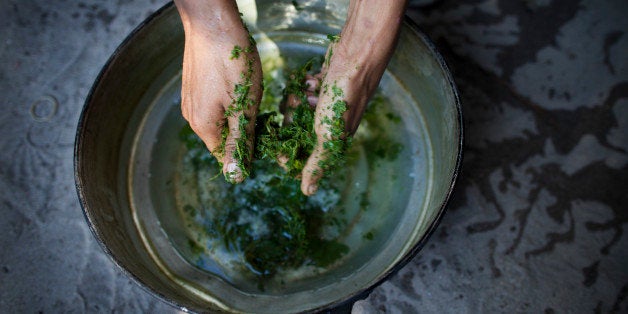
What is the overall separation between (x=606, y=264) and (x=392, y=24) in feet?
3.56

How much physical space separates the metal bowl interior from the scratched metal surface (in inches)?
10.0

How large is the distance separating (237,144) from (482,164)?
3.00 ft

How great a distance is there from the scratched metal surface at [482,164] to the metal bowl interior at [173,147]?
10.0 inches

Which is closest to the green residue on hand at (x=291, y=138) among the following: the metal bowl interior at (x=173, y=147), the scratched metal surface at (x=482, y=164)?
the metal bowl interior at (x=173, y=147)

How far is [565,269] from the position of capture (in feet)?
5.16

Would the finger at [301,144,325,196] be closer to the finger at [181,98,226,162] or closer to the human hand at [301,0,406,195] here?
the human hand at [301,0,406,195]

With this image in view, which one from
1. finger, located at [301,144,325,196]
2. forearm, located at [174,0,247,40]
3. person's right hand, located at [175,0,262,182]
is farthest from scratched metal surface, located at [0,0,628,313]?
forearm, located at [174,0,247,40]

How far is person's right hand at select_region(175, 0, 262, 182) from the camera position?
1142 mm

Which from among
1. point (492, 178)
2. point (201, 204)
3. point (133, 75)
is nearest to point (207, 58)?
point (133, 75)

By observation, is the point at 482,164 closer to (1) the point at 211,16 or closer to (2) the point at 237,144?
(2) the point at 237,144

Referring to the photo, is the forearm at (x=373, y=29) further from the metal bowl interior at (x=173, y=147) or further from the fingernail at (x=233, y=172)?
the fingernail at (x=233, y=172)

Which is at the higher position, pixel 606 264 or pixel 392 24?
pixel 392 24

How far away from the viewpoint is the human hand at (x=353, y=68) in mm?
1165

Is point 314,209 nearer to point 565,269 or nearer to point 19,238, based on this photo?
point 565,269
